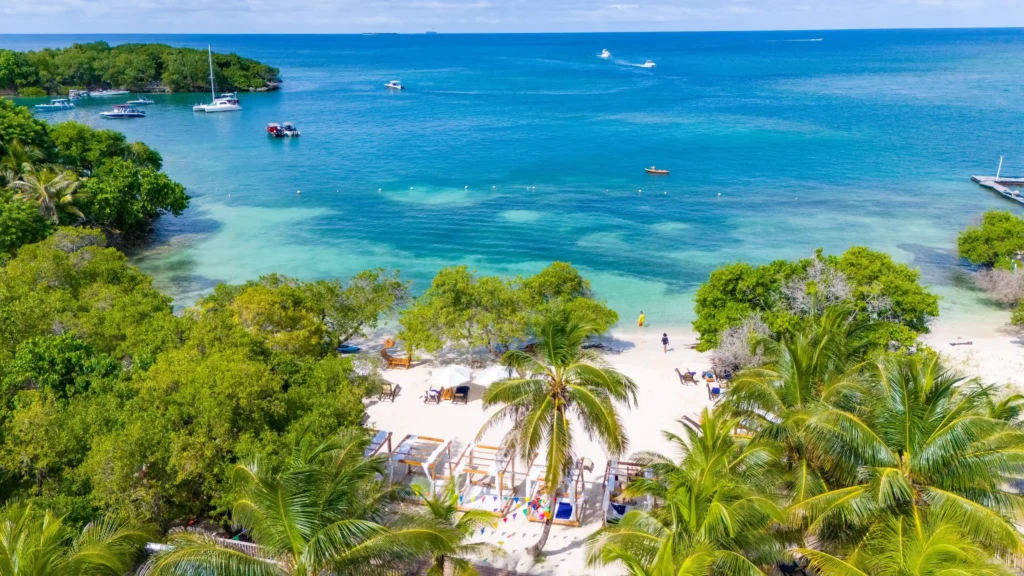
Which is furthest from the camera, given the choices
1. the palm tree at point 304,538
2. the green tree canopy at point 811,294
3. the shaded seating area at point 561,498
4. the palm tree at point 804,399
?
the green tree canopy at point 811,294

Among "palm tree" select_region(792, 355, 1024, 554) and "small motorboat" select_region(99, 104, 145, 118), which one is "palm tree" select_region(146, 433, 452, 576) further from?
"small motorboat" select_region(99, 104, 145, 118)

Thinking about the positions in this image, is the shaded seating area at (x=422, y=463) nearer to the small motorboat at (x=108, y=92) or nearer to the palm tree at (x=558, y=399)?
the palm tree at (x=558, y=399)

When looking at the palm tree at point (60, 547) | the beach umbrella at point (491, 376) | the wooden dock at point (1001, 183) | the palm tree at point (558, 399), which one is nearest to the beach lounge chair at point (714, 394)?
the beach umbrella at point (491, 376)

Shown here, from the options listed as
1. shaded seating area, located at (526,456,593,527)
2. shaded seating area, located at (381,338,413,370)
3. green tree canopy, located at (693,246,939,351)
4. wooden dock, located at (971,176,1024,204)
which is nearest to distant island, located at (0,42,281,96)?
shaded seating area, located at (381,338,413,370)

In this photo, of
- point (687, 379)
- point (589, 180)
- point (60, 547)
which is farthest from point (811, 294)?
point (589, 180)

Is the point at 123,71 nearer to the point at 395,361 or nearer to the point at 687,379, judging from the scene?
the point at 395,361

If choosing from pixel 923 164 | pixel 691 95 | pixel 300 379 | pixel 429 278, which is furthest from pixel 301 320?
pixel 691 95

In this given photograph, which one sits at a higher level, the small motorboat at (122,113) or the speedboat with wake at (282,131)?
the small motorboat at (122,113)
